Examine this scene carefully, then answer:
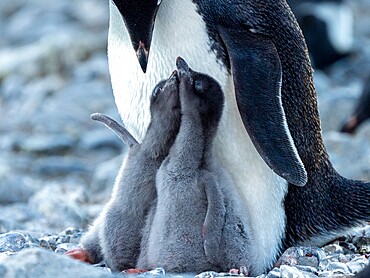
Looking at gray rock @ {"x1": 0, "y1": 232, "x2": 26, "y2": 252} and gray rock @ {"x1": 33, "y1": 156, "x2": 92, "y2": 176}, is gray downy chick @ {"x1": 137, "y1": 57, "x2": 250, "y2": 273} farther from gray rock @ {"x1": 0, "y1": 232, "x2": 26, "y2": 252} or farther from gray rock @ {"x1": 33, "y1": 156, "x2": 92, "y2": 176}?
gray rock @ {"x1": 33, "y1": 156, "x2": 92, "y2": 176}

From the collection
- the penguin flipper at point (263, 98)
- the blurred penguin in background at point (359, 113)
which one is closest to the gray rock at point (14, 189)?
the blurred penguin in background at point (359, 113)

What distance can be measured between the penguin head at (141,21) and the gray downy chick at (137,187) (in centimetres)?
27

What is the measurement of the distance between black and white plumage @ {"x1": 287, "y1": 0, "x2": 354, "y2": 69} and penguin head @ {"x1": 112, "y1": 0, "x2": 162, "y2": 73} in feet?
29.6

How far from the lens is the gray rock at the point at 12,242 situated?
4.65 meters

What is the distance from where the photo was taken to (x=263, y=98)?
4.58m

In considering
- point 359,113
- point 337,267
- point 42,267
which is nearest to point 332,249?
point 337,267

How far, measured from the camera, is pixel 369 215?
5.18 meters

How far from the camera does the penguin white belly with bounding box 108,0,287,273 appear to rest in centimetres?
466

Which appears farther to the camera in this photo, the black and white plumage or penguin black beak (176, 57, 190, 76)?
the black and white plumage

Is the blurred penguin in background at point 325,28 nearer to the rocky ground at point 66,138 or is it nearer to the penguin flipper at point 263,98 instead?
the rocky ground at point 66,138

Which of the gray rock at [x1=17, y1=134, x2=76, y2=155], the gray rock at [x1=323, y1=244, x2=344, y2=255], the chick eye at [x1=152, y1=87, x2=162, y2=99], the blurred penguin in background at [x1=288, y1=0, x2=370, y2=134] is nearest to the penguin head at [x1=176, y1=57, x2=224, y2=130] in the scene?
the chick eye at [x1=152, y1=87, x2=162, y2=99]

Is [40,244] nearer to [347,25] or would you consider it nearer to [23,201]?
[23,201]

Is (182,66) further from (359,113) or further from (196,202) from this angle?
(359,113)

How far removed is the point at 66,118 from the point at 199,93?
671cm
